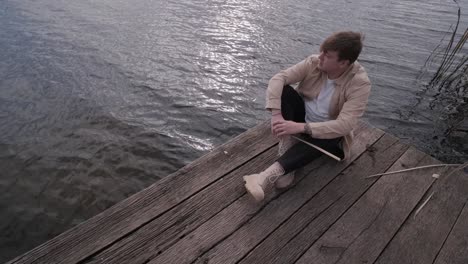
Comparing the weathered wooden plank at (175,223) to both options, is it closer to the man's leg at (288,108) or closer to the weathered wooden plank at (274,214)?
the weathered wooden plank at (274,214)

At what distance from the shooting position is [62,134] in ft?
16.7

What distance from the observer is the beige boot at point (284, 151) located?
316cm

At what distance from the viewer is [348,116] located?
299 centimetres

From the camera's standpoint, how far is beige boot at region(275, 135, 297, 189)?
316cm

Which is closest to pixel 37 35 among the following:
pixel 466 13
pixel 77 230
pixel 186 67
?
pixel 186 67

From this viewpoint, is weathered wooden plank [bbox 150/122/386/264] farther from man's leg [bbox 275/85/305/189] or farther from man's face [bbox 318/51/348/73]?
man's face [bbox 318/51/348/73]

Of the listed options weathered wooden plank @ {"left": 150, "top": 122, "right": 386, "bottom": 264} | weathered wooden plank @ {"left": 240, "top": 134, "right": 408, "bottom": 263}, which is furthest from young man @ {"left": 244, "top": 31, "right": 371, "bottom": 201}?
weathered wooden plank @ {"left": 240, "top": 134, "right": 408, "bottom": 263}

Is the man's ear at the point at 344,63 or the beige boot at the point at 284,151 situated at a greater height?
the man's ear at the point at 344,63

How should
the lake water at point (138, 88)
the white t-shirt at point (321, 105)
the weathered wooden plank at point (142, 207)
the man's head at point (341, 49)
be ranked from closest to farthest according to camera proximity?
the weathered wooden plank at point (142, 207)
the man's head at point (341, 49)
the white t-shirt at point (321, 105)
the lake water at point (138, 88)

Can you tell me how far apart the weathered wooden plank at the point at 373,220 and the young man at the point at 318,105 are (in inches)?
23.6

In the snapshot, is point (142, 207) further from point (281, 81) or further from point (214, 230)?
point (281, 81)

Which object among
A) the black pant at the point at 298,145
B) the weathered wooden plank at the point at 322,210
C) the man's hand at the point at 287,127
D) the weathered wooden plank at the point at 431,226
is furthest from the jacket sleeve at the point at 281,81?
the weathered wooden plank at the point at 431,226

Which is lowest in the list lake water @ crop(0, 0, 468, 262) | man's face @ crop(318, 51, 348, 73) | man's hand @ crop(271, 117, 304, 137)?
lake water @ crop(0, 0, 468, 262)

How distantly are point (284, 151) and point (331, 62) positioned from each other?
1.08m
